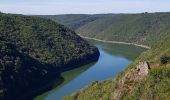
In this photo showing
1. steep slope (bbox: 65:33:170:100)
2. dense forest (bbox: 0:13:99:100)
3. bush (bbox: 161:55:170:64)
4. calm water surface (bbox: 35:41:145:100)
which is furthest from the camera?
calm water surface (bbox: 35:41:145:100)

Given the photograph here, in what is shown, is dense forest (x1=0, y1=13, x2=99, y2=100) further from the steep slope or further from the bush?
the bush

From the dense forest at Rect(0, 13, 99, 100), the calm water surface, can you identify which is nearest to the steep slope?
the dense forest at Rect(0, 13, 99, 100)

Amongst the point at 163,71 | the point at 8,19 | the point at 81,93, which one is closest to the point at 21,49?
the point at 8,19

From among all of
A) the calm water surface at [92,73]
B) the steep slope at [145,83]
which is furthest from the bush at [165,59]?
the calm water surface at [92,73]

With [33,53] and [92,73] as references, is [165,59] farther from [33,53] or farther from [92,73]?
[33,53]

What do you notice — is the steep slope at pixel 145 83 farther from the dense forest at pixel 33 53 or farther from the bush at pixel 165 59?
the dense forest at pixel 33 53
